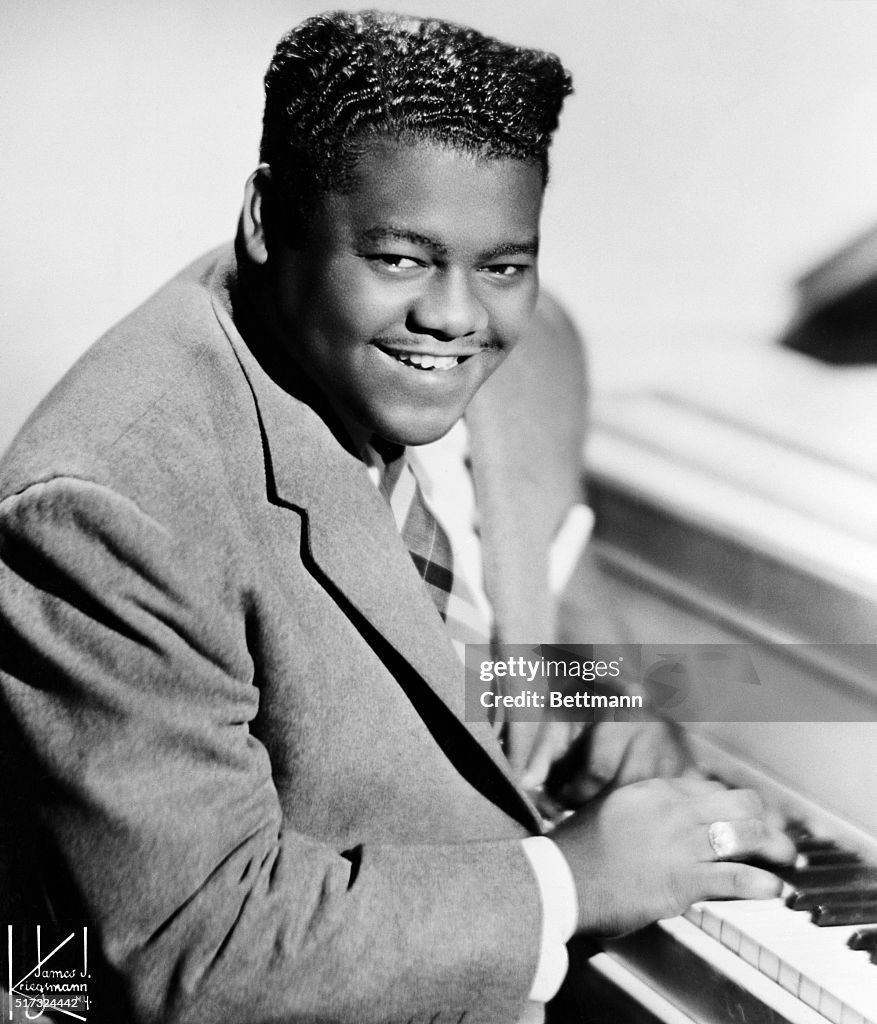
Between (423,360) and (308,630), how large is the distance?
349mm

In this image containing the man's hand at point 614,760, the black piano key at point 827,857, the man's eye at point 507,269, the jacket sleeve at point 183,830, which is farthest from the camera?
the man's hand at point 614,760

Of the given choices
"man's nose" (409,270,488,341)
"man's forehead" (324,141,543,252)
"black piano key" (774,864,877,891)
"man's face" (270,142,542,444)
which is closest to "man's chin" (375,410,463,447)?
"man's face" (270,142,542,444)

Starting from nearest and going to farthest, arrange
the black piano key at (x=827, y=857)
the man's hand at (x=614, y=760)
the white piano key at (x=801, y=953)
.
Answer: the white piano key at (x=801, y=953), the black piano key at (x=827, y=857), the man's hand at (x=614, y=760)

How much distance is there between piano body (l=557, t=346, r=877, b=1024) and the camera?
4.88ft

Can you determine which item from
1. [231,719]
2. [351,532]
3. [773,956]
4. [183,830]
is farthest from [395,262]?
[773,956]

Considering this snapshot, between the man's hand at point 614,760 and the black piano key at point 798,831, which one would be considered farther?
the man's hand at point 614,760

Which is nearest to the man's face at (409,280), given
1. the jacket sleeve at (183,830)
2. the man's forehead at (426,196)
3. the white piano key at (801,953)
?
the man's forehead at (426,196)

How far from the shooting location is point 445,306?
129 cm

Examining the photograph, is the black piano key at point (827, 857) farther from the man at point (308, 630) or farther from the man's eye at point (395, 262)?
the man's eye at point (395, 262)

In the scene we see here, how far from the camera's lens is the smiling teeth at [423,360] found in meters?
1.32

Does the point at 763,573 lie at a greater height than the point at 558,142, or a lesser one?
lesser

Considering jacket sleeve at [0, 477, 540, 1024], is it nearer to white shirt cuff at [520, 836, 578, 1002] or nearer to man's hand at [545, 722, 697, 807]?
white shirt cuff at [520, 836, 578, 1002]

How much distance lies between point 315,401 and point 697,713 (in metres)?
0.71

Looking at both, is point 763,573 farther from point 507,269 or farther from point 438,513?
point 507,269
